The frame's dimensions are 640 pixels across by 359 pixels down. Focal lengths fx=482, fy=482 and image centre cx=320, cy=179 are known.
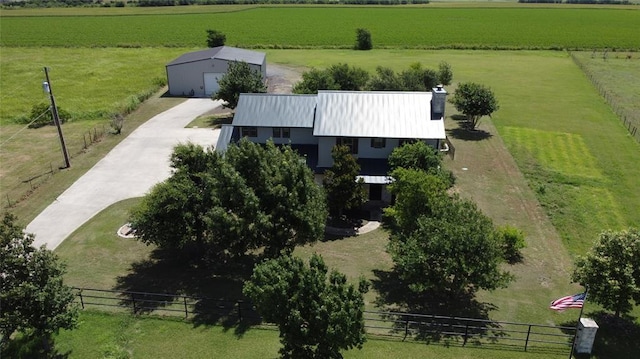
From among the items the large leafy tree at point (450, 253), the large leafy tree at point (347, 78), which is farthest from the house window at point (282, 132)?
the large leafy tree at point (347, 78)

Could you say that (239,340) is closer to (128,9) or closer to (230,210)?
(230,210)

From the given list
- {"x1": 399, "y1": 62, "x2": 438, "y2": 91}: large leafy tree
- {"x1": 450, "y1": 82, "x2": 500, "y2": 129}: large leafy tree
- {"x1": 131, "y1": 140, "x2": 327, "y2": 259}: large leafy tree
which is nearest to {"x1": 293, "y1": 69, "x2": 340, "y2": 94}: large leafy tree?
{"x1": 399, "y1": 62, "x2": 438, "y2": 91}: large leafy tree

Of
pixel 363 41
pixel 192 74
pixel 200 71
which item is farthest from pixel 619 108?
pixel 192 74

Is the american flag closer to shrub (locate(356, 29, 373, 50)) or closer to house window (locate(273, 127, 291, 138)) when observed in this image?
house window (locate(273, 127, 291, 138))

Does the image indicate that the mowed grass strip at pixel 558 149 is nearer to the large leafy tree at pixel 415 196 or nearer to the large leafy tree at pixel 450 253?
the large leafy tree at pixel 415 196

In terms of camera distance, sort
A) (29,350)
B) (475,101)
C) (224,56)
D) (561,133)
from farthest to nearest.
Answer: (224,56) → (561,133) → (475,101) → (29,350)

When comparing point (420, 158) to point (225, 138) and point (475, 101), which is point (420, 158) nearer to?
point (225, 138)
